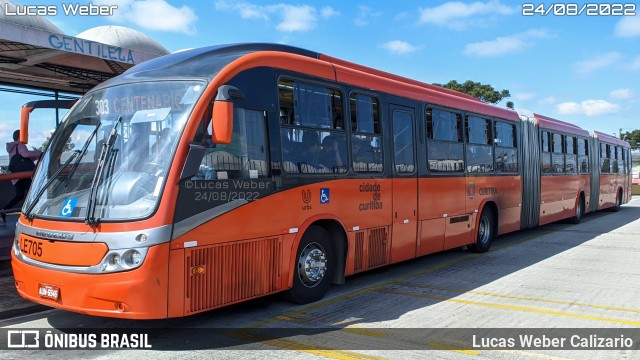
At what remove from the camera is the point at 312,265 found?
6.83 metres

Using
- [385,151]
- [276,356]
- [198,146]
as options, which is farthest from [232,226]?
[385,151]

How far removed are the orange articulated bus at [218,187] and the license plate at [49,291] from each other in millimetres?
20

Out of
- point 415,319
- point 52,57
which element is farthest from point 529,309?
point 52,57

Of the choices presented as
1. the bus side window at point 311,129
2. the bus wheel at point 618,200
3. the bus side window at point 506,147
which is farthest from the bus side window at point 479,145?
the bus wheel at point 618,200

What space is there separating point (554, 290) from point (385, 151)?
3.26m

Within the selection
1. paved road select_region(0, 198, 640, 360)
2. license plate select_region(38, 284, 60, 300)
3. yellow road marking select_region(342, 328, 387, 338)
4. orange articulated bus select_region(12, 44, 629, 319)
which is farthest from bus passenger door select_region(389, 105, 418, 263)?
license plate select_region(38, 284, 60, 300)

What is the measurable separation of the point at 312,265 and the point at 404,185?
254cm

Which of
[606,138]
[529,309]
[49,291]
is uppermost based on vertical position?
[606,138]

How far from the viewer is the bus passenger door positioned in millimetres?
8398

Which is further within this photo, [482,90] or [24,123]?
[482,90]

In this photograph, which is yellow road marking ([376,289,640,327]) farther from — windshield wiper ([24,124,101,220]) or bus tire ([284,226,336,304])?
windshield wiper ([24,124,101,220])

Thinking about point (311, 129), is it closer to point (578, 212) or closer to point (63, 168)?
point (63, 168)

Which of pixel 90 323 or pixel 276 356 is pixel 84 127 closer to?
pixel 90 323

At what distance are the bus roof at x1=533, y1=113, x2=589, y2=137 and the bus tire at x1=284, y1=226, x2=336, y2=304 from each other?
10216 mm
